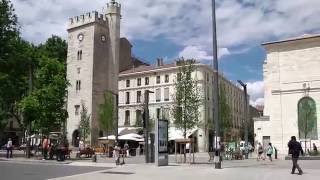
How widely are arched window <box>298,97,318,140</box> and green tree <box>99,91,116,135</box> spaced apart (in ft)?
85.5

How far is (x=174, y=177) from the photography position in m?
19.3

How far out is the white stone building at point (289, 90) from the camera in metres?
52.3

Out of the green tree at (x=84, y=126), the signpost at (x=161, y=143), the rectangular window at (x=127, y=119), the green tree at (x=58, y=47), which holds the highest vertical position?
the green tree at (x=58, y=47)

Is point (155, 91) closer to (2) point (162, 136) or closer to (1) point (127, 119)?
(1) point (127, 119)

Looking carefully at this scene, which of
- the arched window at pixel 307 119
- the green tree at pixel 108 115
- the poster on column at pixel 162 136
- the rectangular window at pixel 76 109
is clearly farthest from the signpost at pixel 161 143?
the rectangular window at pixel 76 109

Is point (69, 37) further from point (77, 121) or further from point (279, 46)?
point (279, 46)

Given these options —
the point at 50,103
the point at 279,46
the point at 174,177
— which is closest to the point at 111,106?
the point at 279,46

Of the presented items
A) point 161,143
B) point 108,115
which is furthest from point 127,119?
point 161,143

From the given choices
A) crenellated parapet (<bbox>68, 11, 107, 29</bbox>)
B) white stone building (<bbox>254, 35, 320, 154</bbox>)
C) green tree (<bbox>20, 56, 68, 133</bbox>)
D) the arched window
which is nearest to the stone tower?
crenellated parapet (<bbox>68, 11, 107, 29</bbox>)

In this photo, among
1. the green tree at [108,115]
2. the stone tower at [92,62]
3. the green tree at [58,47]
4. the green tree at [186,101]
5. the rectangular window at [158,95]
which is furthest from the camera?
the rectangular window at [158,95]

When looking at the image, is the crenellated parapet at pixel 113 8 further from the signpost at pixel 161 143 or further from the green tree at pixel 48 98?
the signpost at pixel 161 143

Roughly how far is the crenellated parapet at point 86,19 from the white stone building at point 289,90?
30.2 metres

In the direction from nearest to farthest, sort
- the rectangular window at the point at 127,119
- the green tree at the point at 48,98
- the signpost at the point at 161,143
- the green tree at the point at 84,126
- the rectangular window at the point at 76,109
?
the signpost at the point at 161,143 → the green tree at the point at 48,98 → the green tree at the point at 84,126 → the rectangular window at the point at 76,109 → the rectangular window at the point at 127,119

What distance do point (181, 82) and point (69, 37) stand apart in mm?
46034
